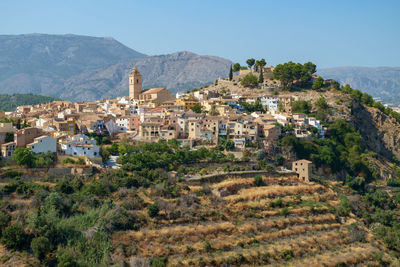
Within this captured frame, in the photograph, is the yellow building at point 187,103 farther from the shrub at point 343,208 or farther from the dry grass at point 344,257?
the dry grass at point 344,257

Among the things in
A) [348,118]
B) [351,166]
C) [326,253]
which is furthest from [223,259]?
[348,118]

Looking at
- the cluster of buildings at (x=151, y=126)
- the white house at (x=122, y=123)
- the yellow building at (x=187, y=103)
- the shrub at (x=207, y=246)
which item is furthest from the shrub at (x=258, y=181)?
the yellow building at (x=187, y=103)

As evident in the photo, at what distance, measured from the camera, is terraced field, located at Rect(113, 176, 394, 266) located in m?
28.3

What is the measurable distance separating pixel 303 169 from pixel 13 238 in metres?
24.5

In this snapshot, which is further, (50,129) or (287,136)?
Answer: (287,136)

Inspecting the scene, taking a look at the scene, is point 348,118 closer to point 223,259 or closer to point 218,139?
point 218,139

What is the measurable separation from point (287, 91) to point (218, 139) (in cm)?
2700

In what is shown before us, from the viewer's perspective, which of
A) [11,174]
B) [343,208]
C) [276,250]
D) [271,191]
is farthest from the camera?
[343,208]

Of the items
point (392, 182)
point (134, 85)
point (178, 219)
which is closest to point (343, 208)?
point (178, 219)

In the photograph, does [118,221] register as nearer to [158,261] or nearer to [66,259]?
[158,261]

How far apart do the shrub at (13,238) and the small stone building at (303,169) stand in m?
23.7

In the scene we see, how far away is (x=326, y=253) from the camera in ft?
101

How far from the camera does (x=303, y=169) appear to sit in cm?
4084

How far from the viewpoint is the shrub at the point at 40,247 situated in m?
26.1
